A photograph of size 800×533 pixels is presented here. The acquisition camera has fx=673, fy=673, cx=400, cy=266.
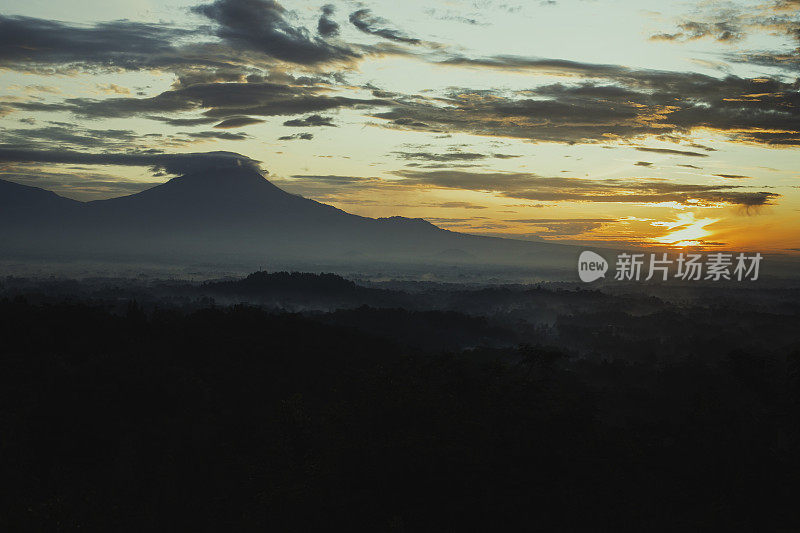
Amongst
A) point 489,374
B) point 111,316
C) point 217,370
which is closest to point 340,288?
point 111,316

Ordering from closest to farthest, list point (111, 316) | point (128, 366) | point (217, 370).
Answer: point (128, 366), point (217, 370), point (111, 316)

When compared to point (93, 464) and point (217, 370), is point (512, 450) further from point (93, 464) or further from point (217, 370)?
point (217, 370)

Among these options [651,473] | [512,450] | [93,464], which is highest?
[512,450]

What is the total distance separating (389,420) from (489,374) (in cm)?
607

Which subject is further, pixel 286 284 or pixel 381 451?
pixel 286 284

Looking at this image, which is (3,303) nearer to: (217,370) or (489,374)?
(217,370)

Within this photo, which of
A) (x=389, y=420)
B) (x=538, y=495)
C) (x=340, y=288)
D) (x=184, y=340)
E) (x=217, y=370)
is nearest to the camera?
(x=538, y=495)

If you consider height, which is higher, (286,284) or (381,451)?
(381,451)

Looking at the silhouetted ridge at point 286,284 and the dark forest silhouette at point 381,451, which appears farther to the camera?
the silhouetted ridge at point 286,284

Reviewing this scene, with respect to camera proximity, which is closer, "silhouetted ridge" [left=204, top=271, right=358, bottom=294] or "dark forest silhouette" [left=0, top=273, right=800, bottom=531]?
"dark forest silhouette" [left=0, top=273, right=800, bottom=531]

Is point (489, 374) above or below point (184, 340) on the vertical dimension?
A: above

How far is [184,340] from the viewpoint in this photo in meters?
61.2

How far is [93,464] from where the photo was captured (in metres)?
31.2

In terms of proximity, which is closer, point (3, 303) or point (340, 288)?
point (3, 303)
